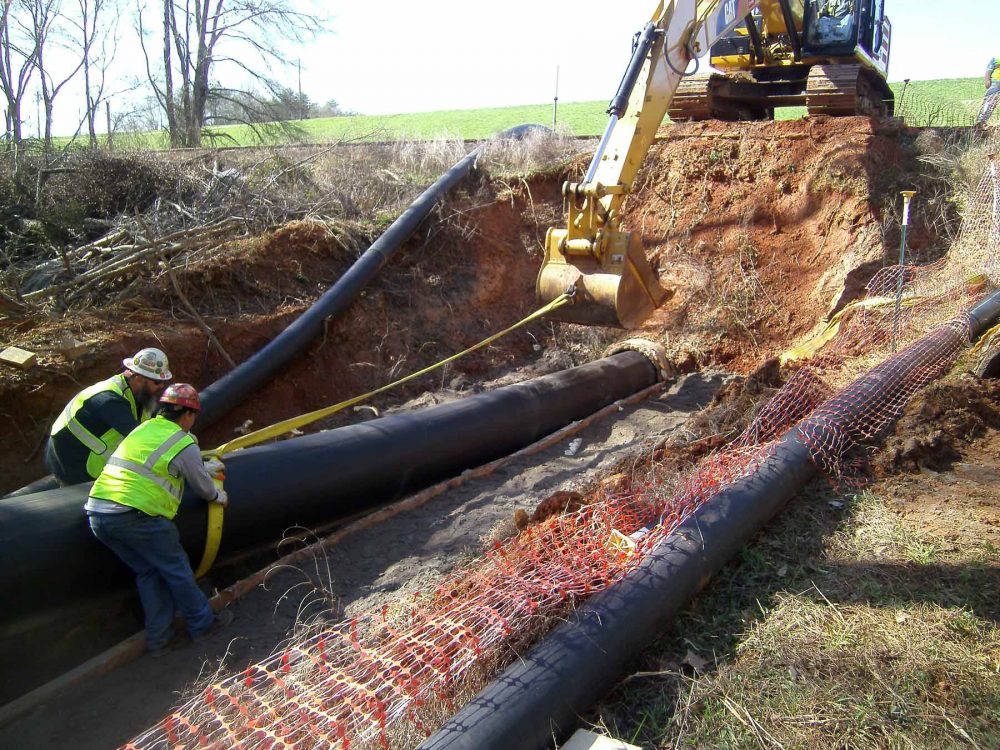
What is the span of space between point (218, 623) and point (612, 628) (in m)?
2.50

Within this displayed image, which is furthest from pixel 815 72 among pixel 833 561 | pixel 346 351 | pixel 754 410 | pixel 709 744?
pixel 709 744

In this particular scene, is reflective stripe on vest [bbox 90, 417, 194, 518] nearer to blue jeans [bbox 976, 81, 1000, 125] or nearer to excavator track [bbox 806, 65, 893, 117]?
excavator track [bbox 806, 65, 893, 117]

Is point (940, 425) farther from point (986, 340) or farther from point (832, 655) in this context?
point (832, 655)

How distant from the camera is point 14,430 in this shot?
6.72m

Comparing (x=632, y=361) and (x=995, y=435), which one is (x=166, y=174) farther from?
(x=995, y=435)

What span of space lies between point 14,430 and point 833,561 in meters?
6.87

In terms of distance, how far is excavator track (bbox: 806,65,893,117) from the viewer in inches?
404

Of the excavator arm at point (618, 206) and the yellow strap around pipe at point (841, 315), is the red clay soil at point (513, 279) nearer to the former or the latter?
the yellow strap around pipe at point (841, 315)

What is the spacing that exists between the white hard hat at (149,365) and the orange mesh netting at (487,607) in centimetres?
199

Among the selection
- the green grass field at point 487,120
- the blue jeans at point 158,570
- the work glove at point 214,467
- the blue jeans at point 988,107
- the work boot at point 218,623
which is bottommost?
the work boot at point 218,623

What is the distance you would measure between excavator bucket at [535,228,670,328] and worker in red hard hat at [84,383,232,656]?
10.8ft

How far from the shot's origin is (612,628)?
332 cm

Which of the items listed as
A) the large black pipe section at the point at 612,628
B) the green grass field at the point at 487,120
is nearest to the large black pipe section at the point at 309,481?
the large black pipe section at the point at 612,628

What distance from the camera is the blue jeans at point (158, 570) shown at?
4129mm
